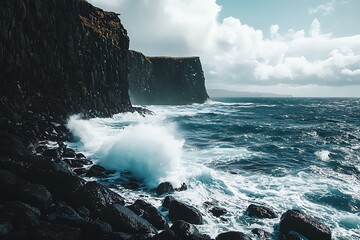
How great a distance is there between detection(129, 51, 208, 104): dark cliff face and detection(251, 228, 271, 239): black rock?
9127cm

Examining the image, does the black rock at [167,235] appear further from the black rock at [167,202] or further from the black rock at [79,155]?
the black rock at [79,155]

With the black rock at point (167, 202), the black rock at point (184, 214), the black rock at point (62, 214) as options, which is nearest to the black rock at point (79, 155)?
the black rock at point (167, 202)

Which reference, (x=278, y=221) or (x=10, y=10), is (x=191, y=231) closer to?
(x=278, y=221)

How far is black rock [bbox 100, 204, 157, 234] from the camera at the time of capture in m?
9.94

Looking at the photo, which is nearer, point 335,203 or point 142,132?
point 335,203

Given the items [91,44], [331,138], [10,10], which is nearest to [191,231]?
[10,10]

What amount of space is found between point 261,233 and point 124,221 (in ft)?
18.6

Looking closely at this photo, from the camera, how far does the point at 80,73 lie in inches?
1602

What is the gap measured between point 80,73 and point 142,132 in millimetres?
22576

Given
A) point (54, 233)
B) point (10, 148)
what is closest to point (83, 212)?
point (54, 233)

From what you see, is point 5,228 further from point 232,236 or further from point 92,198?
point 232,236

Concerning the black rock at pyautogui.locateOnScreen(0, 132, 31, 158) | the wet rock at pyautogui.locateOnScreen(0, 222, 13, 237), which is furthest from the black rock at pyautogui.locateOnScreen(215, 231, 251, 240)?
the black rock at pyautogui.locateOnScreen(0, 132, 31, 158)

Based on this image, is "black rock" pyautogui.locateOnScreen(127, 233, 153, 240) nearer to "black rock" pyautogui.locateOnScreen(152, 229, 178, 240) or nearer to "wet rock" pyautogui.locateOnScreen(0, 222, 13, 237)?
"black rock" pyautogui.locateOnScreen(152, 229, 178, 240)

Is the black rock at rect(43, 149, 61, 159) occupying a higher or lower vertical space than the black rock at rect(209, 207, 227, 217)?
higher
